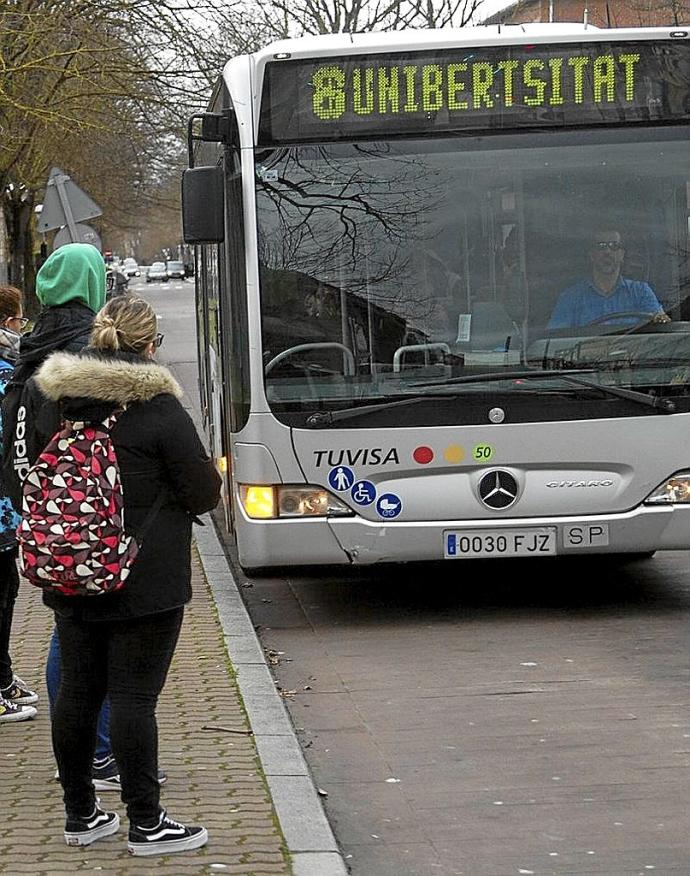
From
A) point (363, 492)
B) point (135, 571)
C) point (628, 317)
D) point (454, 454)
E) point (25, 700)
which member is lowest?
point (25, 700)

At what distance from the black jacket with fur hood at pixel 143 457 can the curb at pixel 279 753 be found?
832mm

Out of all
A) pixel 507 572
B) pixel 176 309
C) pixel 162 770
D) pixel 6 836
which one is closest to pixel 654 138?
pixel 507 572

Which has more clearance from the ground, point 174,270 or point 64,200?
point 64,200

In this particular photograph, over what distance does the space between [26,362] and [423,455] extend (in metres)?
3.28

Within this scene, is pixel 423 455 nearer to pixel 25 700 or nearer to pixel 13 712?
pixel 25 700

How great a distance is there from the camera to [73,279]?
18.8 ft

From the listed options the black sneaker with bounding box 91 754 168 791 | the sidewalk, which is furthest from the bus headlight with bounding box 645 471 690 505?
the black sneaker with bounding box 91 754 168 791

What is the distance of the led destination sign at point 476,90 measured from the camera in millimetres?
8781

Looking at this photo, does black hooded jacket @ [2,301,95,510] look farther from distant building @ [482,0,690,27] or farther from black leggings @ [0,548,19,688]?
distant building @ [482,0,690,27]

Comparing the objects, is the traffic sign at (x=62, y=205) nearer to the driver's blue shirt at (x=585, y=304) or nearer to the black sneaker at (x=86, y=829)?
the driver's blue shirt at (x=585, y=304)

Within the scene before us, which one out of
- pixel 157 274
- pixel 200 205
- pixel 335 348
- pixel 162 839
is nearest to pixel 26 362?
pixel 162 839

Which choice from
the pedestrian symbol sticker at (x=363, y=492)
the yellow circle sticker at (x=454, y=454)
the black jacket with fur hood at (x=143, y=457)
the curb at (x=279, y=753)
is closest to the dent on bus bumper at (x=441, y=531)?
the pedestrian symbol sticker at (x=363, y=492)

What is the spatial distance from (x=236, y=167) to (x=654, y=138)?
219 centimetres

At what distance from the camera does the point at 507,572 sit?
1088cm
